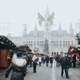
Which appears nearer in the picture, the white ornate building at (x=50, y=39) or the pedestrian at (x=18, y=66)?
the pedestrian at (x=18, y=66)

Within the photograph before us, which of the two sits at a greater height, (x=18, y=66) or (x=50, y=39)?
(x=50, y=39)

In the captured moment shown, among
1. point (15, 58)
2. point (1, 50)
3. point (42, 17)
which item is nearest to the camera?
point (15, 58)

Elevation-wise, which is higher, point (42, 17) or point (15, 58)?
point (42, 17)

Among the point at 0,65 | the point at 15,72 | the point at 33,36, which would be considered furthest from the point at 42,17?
the point at 15,72

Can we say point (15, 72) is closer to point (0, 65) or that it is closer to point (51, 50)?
point (0, 65)

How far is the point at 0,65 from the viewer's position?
28.6 m

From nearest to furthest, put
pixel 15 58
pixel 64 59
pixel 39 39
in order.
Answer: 1. pixel 15 58
2. pixel 64 59
3. pixel 39 39

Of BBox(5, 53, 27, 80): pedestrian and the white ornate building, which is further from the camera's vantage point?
the white ornate building

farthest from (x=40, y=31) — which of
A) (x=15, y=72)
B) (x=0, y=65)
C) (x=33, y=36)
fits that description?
(x=15, y=72)

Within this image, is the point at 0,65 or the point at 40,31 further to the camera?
the point at 40,31

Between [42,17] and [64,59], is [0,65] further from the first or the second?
[42,17]

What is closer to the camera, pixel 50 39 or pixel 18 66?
pixel 18 66

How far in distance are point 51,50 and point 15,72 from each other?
5929 inches

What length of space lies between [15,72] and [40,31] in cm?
16003
